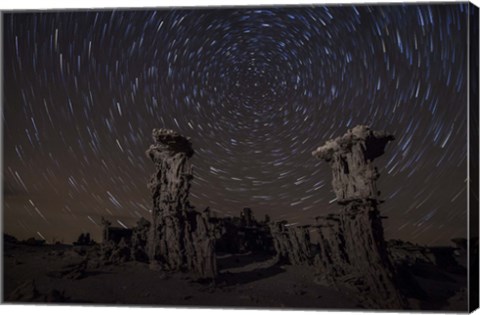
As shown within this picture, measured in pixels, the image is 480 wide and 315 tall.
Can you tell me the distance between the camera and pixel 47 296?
12398 millimetres

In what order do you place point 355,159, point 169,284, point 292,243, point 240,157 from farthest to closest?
point 240,157 → point 292,243 → point 355,159 → point 169,284

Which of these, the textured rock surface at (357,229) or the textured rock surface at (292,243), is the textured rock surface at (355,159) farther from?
the textured rock surface at (292,243)

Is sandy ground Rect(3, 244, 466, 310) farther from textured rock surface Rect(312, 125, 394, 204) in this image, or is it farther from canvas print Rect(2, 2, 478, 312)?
textured rock surface Rect(312, 125, 394, 204)

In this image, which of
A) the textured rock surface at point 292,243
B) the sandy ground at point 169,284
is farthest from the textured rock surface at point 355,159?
the sandy ground at point 169,284

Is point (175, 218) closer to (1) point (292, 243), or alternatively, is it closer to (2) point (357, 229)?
(1) point (292, 243)

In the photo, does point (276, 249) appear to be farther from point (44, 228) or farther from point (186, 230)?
point (44, 228)

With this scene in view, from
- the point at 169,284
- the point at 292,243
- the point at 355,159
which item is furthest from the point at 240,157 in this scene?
the point at 169,284

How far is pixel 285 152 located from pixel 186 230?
2.47 m

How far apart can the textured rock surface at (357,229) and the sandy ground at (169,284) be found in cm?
35

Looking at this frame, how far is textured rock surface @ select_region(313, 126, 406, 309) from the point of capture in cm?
1158

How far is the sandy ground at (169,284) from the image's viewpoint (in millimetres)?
11930

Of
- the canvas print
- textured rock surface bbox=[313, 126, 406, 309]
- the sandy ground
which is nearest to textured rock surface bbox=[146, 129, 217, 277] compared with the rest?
the canvas print

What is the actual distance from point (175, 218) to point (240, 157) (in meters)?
1.76

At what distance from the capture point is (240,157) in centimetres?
1299
